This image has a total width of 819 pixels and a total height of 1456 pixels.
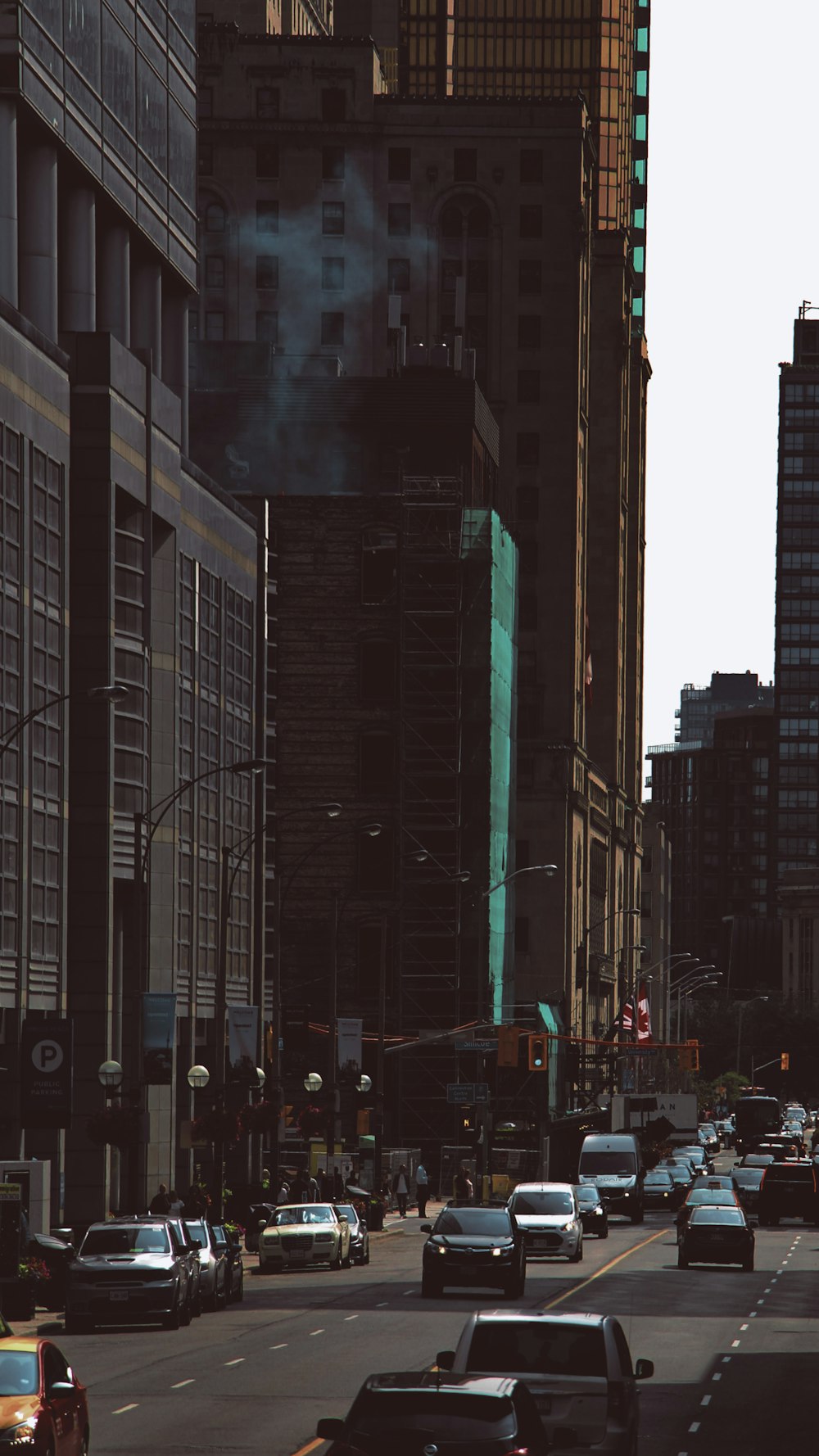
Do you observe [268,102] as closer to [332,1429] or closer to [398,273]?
[398,273]

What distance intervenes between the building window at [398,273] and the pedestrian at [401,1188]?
75.8 metres

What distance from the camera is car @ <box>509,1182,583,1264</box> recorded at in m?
53.4

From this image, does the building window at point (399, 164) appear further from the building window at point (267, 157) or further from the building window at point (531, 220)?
the building window at point (531, 220)

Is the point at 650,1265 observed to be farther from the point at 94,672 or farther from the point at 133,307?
the point at 133,307

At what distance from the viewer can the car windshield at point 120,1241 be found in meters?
37.4

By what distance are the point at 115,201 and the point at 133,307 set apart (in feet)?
21.7

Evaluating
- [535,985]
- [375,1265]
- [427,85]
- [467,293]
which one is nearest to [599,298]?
[427,85]

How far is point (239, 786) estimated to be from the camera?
84938 millimetres

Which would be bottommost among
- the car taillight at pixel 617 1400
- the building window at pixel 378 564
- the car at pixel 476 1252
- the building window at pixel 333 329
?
the car at pixel 476 1252

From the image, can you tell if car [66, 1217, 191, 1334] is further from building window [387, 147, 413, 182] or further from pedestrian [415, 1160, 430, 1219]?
building window [387, 147, 413, 182]

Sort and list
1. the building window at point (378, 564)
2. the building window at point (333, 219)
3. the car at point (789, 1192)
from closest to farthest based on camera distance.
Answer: the car at point (789, 1192), the building window at point (378, 564), the building window at point (333, 219)

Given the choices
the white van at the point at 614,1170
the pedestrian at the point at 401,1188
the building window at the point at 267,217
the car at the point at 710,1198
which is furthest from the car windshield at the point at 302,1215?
the building window at the point at 267,217

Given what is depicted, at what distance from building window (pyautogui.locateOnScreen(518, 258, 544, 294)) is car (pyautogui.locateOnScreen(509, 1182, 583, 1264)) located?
10165cm

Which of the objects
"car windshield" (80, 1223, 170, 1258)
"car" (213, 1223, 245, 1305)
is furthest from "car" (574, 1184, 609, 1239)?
"car windshield" (80, 1223, 170, 1258)
